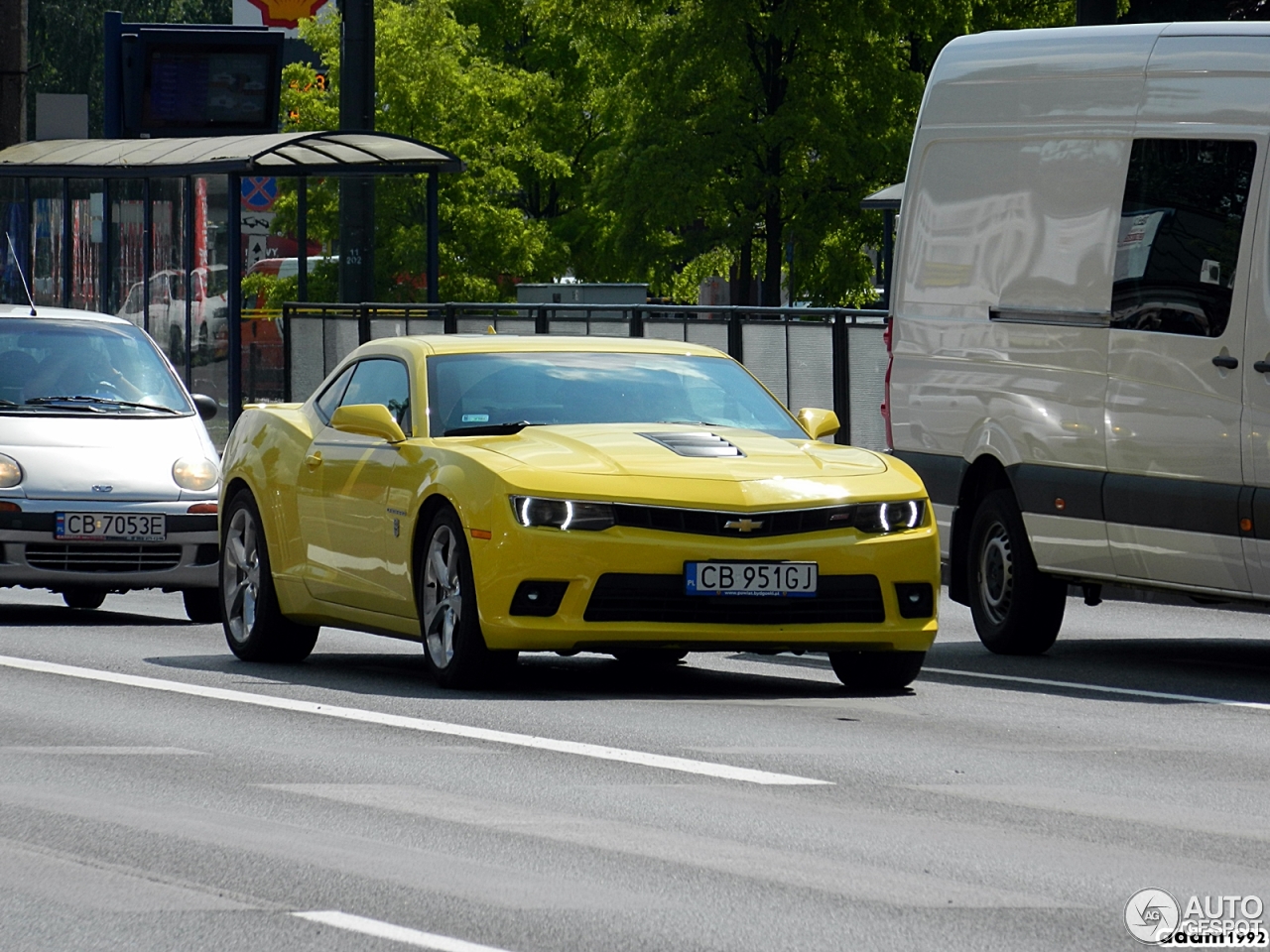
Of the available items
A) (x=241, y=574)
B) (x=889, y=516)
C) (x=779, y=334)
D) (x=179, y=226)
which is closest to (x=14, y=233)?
(x=179, y=226)

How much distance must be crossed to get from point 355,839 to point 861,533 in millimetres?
3596

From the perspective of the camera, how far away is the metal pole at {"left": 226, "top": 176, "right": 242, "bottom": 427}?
25.8 metres

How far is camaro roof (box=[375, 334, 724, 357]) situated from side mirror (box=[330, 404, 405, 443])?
0.58 metres

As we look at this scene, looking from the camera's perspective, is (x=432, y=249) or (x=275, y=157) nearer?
(x=275, y=157)

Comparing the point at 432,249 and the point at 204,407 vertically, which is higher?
the point at 204,407

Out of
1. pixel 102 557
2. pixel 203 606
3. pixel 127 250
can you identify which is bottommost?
pixel 203 606

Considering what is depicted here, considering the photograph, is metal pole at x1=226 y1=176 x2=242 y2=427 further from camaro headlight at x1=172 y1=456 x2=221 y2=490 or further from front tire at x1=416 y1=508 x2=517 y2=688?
front tire at x1=416 y1=508 x2=517 y2=688

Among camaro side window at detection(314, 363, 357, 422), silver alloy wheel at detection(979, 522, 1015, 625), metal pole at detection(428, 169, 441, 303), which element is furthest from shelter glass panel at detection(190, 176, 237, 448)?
silver alloy wheel at detection(979, 522, 1015, 625)

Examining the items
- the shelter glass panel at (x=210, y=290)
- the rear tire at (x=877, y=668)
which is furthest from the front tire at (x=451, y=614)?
the shelter glass panel at (x=210, y=290)

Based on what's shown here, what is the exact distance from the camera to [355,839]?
7160mm

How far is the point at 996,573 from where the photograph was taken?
13.0m

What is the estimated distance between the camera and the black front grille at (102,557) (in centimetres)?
1427

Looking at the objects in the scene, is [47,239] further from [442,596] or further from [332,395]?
[442,596]

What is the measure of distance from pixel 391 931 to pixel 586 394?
5504 mm
